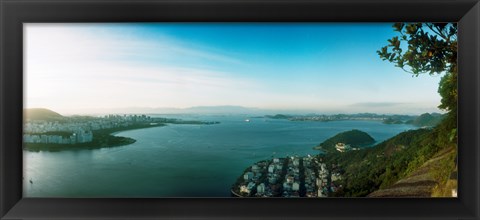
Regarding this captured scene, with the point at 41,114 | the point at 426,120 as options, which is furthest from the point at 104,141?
the point at 426,120

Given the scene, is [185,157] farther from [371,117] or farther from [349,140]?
[371,117]

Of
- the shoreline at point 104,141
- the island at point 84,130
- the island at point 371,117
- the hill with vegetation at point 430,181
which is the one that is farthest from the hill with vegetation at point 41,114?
the hill with vegetation at point 430,181

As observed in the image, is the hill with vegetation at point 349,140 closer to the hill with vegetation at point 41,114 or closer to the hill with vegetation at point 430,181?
the hill with vegetation at point 430,181

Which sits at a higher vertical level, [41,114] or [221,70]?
[221,70]

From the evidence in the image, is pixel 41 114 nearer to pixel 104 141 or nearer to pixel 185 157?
pixel 104 141

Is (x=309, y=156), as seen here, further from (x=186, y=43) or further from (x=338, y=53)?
(x=186, y=43)

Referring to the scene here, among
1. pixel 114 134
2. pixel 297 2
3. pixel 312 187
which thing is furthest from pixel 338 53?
pixel 114 134

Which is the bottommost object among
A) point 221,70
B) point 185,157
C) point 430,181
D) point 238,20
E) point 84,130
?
point 430,181

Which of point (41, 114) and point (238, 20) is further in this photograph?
point (41, 114)
